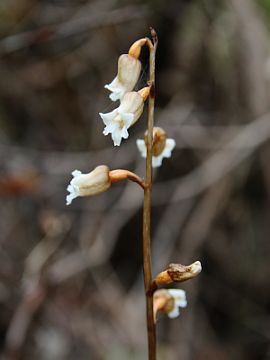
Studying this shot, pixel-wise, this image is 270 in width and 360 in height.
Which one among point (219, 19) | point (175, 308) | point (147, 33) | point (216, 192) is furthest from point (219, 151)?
point (175, 308)

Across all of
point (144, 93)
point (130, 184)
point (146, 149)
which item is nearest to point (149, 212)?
point (146, 149)

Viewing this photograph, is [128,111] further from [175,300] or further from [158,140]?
[175,300]

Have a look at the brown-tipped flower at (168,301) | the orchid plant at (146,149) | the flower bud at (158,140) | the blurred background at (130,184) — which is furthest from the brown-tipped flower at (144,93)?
the blurred background at (130,184)

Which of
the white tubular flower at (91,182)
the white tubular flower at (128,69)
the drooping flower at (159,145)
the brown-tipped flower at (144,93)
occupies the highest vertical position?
the white tubular flower at (128,69)

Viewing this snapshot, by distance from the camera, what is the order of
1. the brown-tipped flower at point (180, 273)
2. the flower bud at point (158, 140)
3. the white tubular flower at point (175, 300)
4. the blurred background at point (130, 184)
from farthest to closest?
the blurred background at point (130, 184)
the white tubular flower at point (175, 300)
the flower bud at point (158, 140)
the brown-tipped flower at point (180, 273)

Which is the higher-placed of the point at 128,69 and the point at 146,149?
the point at 128,69

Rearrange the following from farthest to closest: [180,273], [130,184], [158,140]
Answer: [130,184]
[158,140]
[180,273]

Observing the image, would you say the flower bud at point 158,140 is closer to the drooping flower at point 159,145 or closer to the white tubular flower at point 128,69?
the drooping flower at point 159,145

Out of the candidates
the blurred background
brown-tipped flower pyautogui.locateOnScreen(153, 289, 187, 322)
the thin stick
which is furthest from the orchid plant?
the blurred background

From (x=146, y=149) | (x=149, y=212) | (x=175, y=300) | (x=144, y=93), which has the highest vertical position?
(x=144, y=93)
